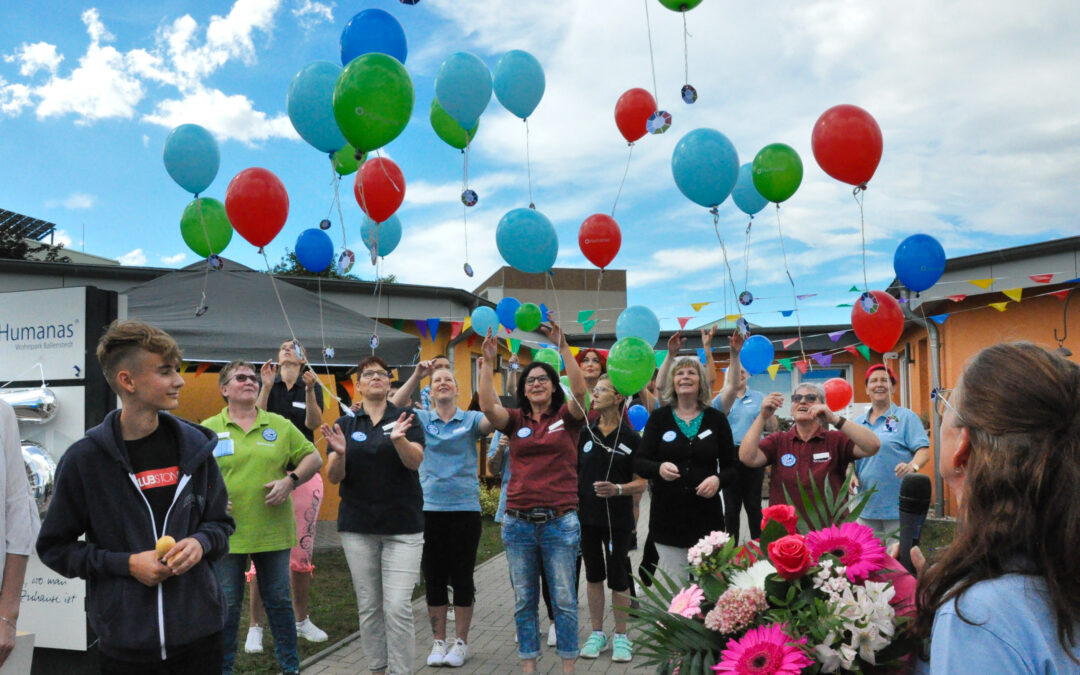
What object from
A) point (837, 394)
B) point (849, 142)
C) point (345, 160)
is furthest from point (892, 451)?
point (345, 160)

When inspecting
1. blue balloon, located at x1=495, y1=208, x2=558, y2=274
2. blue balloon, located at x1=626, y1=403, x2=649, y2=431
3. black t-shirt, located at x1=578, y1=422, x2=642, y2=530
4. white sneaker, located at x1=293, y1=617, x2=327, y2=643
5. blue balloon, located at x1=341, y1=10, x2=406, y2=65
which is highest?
blue balloon, located at x1=341, y1=10, x2=406, y2=65

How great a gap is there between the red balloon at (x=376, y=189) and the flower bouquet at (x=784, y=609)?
14.3ft

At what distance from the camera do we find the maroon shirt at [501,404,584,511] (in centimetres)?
489

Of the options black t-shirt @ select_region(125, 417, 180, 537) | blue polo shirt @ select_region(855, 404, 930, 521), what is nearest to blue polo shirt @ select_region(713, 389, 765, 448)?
blue polo shirt @ select_region(855, 404, 930, 521)

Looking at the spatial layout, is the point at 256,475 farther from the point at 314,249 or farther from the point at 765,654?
the point at 765,654

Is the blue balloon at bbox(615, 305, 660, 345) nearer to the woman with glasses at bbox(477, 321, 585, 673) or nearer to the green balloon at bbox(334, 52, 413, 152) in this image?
the woman with glasses at bbox(477, 321, 585, 673)

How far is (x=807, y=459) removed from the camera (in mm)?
4941

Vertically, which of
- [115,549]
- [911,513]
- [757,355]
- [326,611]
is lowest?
[326,611]

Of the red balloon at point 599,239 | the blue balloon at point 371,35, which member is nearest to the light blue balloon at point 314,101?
the blue balloon at point 371,35

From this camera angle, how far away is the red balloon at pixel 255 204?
19.8 ft

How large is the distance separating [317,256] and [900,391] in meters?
12.8

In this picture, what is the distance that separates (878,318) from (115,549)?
5.55 meters

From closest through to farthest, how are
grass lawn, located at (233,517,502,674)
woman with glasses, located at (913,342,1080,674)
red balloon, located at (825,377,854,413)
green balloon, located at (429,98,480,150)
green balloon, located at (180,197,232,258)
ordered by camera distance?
1. woman with glasses, located at (913,342,1080,674)
2. grass lawn, located at (233,517,502,674)
3. green balloon, located at (180,197,232,258)
4. green balloon, located at (429,98,480,150)
5. red balloon, located at (825,377,854,413)

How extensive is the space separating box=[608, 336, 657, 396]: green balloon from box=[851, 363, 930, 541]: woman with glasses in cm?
153
